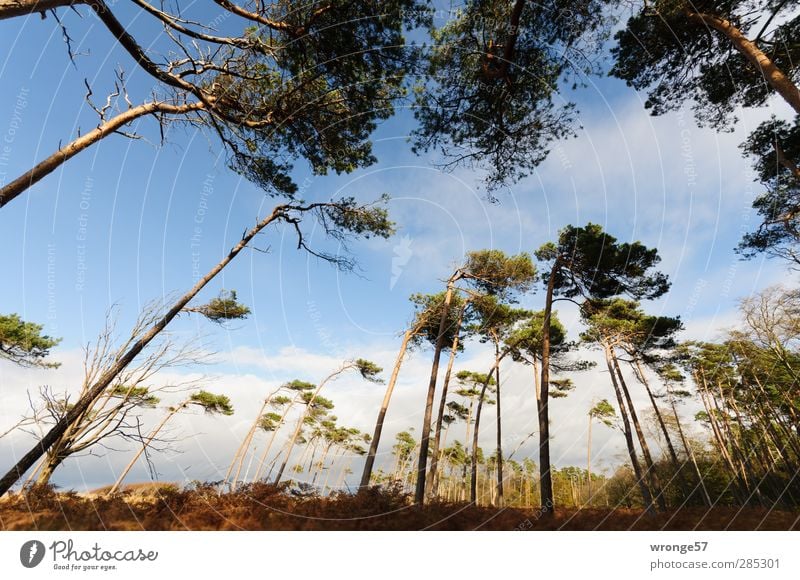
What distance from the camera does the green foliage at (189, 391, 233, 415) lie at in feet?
58.9

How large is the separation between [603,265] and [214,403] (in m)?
20.9

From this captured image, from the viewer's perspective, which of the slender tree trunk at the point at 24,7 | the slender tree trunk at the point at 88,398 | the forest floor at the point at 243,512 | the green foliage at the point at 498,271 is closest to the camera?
the slender tree trunk at the point at 24,7

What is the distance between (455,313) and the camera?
15359mm

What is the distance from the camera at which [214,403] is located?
1825cm

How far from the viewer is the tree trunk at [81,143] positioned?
3.62 metres

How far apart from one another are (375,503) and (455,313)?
1066cm

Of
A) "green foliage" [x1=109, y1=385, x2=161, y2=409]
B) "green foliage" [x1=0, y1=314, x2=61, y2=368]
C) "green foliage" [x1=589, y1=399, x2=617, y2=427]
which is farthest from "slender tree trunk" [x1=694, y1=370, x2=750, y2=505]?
"green foliage" [x1=0, y1=314, x2=61, y2=368]

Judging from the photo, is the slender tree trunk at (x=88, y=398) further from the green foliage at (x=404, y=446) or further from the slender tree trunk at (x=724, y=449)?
the green foliage at (x=404, y=446)

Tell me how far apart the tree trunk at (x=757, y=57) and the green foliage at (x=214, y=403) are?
2357 centimetres

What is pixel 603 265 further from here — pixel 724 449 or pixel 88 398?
pixel 724 449

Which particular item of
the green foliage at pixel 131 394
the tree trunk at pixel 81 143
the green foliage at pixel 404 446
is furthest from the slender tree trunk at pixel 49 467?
the green foliage at pixel 404 446

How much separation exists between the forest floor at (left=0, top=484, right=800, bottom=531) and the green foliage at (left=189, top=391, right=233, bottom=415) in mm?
14520
